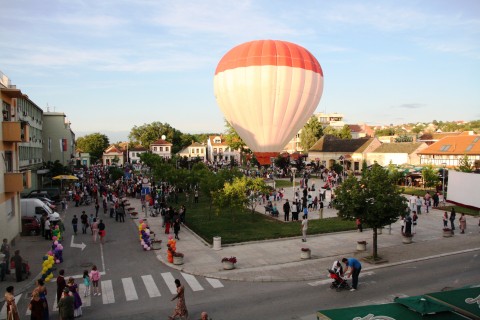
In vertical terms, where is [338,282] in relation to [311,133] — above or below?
below

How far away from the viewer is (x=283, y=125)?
121 ft

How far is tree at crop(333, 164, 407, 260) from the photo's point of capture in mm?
18453

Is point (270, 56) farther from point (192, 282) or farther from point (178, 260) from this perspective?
point (192, 282)

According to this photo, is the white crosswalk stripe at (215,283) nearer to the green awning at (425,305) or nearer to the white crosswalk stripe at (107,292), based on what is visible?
the white crosswalk stripe at (107,292)

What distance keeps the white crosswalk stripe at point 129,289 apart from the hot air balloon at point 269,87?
21.9 metres

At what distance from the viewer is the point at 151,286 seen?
16.1 metres

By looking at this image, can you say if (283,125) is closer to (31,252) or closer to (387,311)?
(31,252)

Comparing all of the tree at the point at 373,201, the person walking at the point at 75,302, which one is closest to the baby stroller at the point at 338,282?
the tree at the point at 373,201

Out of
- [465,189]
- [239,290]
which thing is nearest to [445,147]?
[465,189]

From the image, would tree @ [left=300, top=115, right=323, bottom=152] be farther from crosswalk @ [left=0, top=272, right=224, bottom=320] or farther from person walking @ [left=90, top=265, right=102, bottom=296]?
person walking @ [left=90, top=265, right=102, bottom=296]

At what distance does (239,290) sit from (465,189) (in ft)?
28.1

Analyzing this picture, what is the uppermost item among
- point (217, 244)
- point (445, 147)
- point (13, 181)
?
point (445, 147)

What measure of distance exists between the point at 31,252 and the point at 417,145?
196 ft

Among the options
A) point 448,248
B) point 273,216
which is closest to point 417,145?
point 273,216
